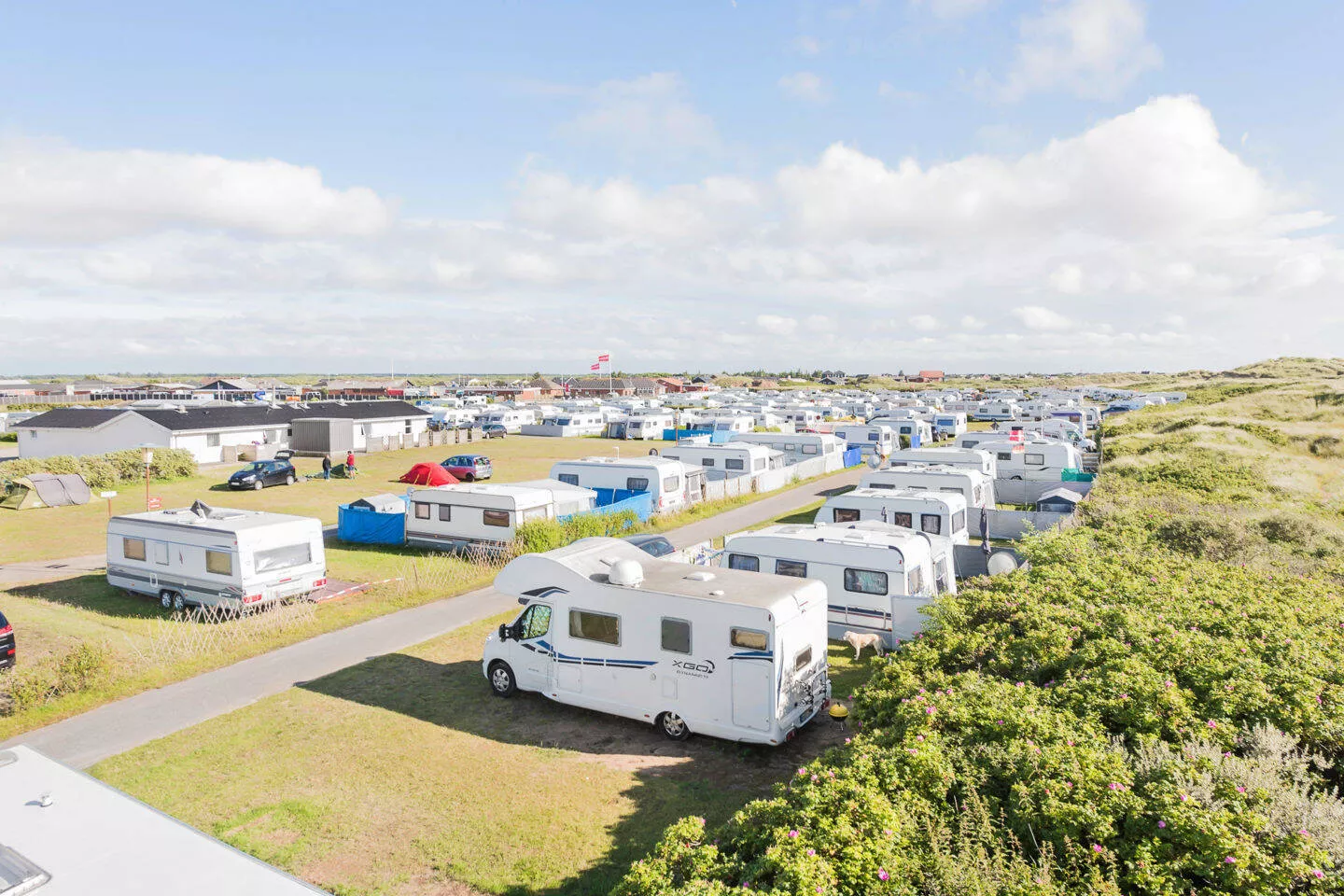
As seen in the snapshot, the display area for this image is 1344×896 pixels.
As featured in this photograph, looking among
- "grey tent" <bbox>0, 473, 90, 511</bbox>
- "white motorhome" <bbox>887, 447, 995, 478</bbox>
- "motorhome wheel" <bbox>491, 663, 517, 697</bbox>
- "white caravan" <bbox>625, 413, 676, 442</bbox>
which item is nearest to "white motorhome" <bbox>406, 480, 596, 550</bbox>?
"motorhome wheel" <bbox>491, 663, 517, 697</bbox>

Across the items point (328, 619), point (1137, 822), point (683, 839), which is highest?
point (1137, 822)

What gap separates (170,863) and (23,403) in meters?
120

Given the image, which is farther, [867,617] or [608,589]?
[867,617]

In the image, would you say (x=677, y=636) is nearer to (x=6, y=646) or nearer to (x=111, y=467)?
(x=6, y=646)

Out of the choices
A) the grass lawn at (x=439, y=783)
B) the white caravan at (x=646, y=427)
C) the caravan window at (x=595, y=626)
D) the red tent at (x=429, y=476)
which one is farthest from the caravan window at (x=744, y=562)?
the white caravan at (x=646, y=427)

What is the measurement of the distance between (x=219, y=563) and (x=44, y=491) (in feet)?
72.9

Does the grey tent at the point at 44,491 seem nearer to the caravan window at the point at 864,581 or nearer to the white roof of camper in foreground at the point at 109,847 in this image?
the white roof of camper in foreground at the point at 109,847

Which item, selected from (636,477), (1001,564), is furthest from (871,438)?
(1001,564)

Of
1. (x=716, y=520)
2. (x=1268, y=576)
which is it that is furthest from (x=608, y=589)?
(x=716, y=520)

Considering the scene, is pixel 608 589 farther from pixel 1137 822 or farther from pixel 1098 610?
pixel 1137 822

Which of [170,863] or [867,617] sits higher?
[170,863]

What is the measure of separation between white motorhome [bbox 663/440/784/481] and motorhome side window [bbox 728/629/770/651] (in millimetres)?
24538

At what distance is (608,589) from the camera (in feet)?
40.3

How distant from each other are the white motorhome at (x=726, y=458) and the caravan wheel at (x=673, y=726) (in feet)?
78.5
